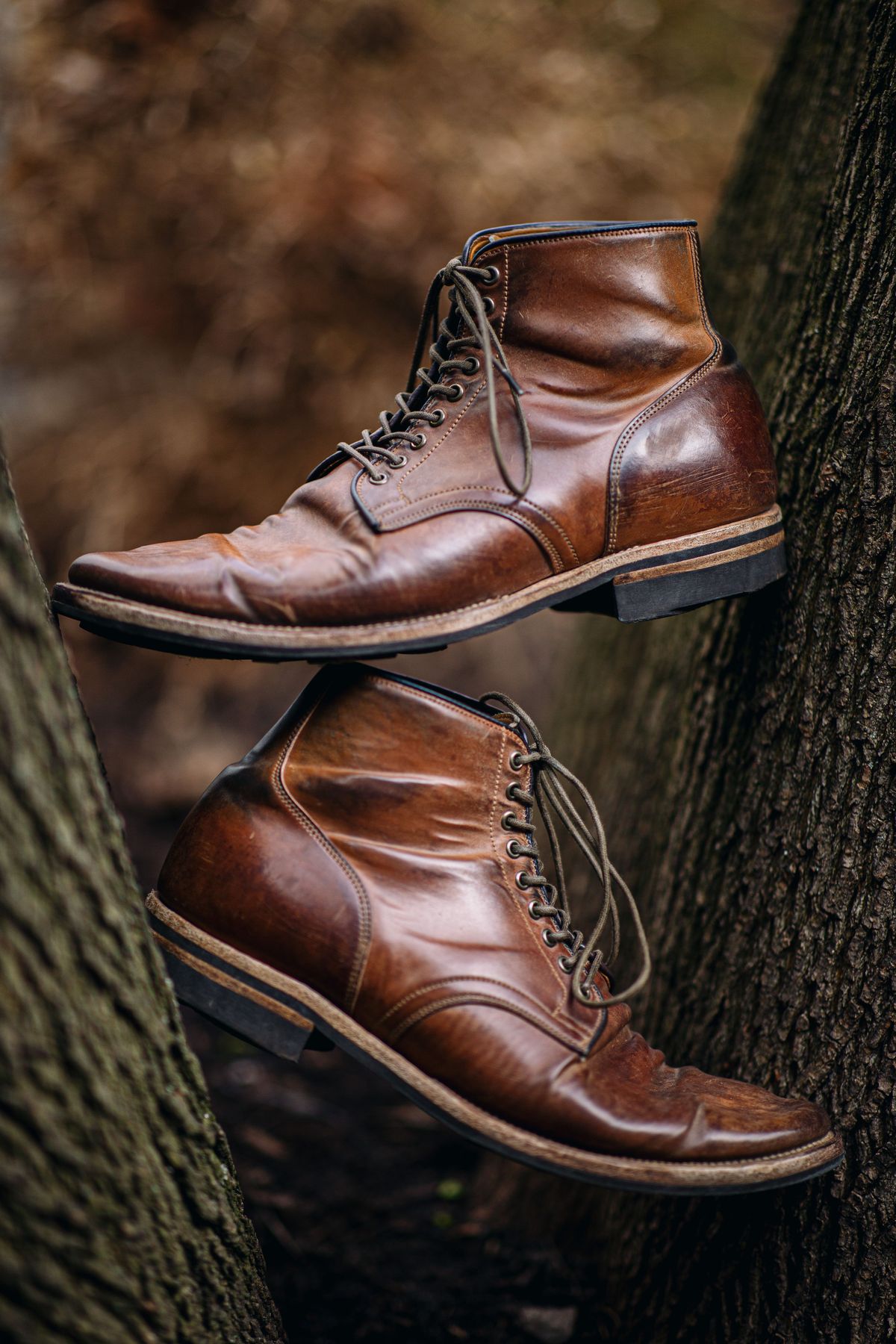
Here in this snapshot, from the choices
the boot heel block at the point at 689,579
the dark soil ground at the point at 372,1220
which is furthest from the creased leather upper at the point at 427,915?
the dark soil ground at the point at 372,1220

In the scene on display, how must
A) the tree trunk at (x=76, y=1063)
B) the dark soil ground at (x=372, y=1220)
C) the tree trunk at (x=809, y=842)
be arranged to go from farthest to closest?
the dark soil ground at (x=372, y=1220) → the tree trunk at (x=809, y=842) → the tree trunk at (x=76, y=1063)

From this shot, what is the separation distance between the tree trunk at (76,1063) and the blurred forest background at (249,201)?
2932 mm

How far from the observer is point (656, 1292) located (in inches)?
60.9

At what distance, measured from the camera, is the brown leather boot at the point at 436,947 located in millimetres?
1145

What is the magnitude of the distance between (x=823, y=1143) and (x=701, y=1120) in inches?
7.1

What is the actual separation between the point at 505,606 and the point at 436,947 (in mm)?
458

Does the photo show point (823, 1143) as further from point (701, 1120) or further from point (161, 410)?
point (161, 410)

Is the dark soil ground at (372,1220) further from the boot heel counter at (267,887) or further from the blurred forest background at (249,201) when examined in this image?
the blurred forest background at (249,201)

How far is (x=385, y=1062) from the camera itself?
3.89 feet

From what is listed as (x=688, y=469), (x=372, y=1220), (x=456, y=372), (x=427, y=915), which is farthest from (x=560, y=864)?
(x=372, y=1220)

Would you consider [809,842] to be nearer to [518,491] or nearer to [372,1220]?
[518,491]

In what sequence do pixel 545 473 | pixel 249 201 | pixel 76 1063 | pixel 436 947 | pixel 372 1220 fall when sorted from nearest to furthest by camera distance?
pixel 76 1063 → pixel 436 947 → pixel 545 473 → pixel 372 1220 → pixel 249 201

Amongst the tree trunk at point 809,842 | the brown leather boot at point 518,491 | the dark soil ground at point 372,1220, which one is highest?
the brown leather boot at point 518,491

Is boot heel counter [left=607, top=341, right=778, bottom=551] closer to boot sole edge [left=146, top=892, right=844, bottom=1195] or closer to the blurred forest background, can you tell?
boot sole edge [left=146, top=892, right=844, bottom=1195]
